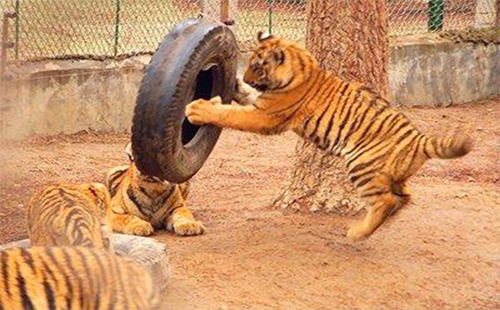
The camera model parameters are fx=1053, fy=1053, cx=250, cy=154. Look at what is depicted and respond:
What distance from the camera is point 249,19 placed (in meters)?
12.9

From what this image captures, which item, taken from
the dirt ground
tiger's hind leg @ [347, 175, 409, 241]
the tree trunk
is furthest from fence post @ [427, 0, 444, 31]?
tiger's hind leg @ [347, 175, 409, 241]

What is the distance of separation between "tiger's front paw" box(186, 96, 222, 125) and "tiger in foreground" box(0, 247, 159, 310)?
7.19 feet

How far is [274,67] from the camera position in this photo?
7000mm

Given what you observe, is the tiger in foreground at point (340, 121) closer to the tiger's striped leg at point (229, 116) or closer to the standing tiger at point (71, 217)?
the tiger's striped leg at point (229, 116)

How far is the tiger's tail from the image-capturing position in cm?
666

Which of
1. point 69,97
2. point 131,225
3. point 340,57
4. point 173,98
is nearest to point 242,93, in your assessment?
point 340,57

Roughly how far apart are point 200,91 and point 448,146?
183cm

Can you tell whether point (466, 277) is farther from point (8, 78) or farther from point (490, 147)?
point (8, 78)

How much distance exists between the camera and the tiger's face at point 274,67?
23.0 ft

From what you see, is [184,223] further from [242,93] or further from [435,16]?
[435,16]

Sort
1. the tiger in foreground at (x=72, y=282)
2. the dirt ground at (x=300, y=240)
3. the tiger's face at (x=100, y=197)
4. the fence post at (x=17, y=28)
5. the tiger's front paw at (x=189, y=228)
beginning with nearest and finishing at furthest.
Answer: the tiger in foreground at (x=72, y=282)
the dirt ground at (x=300, y=240)
the tiger's face at (x=100, y=197)
the tiger's front paw at (x=189, y=228)
the fence post at (x=17, y=28)

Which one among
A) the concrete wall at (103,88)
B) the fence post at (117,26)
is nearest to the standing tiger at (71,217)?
the concrete wall at (103,88)

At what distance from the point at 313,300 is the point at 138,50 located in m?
6.10

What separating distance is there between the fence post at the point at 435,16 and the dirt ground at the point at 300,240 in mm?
3324
